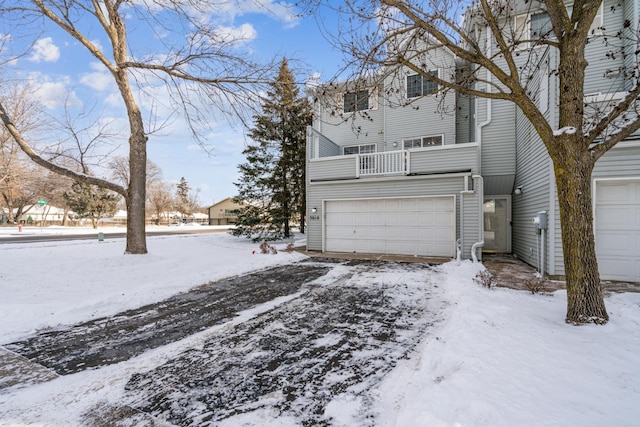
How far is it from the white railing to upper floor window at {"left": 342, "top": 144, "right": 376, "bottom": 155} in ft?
9.23

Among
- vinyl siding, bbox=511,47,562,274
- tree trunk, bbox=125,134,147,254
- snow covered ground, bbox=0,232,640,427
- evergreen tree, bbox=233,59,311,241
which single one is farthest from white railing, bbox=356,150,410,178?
tree trunk, bbox=125,134,147,254

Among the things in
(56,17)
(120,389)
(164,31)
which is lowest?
(120,389)

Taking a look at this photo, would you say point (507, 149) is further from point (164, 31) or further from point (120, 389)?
point (120, 389)

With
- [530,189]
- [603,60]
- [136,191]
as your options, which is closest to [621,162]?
[530,189]

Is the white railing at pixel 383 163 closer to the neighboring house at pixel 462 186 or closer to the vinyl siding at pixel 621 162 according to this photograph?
the neighboring house at pixel 462 186

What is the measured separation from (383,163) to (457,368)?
853 centimetres

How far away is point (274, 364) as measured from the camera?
2.98m

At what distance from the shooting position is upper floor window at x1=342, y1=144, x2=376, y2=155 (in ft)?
44.5

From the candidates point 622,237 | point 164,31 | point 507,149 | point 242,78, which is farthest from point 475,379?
point 507,149

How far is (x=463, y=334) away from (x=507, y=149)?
933cm

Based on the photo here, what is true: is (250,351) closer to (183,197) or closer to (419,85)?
Answer: (419,85)

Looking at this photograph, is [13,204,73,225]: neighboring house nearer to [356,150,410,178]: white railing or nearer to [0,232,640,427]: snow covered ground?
[356,150,410,178]: white railing

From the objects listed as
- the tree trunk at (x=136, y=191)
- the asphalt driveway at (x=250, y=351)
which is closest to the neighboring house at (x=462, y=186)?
the asphalt driveway at (x=250, y=351)

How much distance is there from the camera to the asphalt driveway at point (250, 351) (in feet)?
7.57
